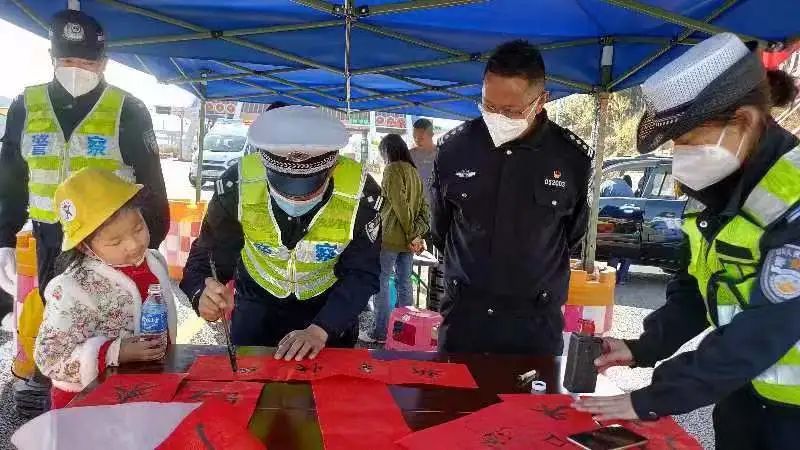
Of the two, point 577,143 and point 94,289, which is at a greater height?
point 577,143

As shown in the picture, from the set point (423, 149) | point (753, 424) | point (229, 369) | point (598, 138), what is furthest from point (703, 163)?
point (423, 149)

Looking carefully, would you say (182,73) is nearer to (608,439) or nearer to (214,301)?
(214,301)

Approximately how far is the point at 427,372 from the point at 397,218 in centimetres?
306

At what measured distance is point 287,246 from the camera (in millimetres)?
1867

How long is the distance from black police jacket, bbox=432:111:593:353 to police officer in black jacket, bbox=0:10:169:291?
115 cm

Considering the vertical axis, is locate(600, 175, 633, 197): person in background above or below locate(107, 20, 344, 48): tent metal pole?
below

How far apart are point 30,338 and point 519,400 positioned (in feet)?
7.93

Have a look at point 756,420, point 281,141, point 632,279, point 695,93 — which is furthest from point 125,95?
point 632,279

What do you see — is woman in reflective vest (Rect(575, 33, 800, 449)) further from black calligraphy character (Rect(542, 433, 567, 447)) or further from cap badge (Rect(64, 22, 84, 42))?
cap badge (Rect(64, 22, 84, 42))

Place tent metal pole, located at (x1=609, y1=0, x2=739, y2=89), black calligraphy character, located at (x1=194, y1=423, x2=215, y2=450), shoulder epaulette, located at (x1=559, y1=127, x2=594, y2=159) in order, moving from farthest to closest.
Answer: tent metal pole, located at (x1=609, y1=0, x2=739, y2=89)
shoulder epaulette, located at (x1=559, y1=127, x2=594, y2=159)
black calligraphy character, located at (x1=194, y1=423, x2=215, y2=450)

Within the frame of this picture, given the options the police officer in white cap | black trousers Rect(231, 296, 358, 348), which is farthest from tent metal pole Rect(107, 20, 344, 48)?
black trousers Rect(231, 296, 358, 348)

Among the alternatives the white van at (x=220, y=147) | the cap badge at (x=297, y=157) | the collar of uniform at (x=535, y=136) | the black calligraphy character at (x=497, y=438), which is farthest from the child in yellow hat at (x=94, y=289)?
the white van at (x=220, y=147)

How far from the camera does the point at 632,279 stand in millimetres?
8273

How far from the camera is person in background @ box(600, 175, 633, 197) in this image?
26.0ft
